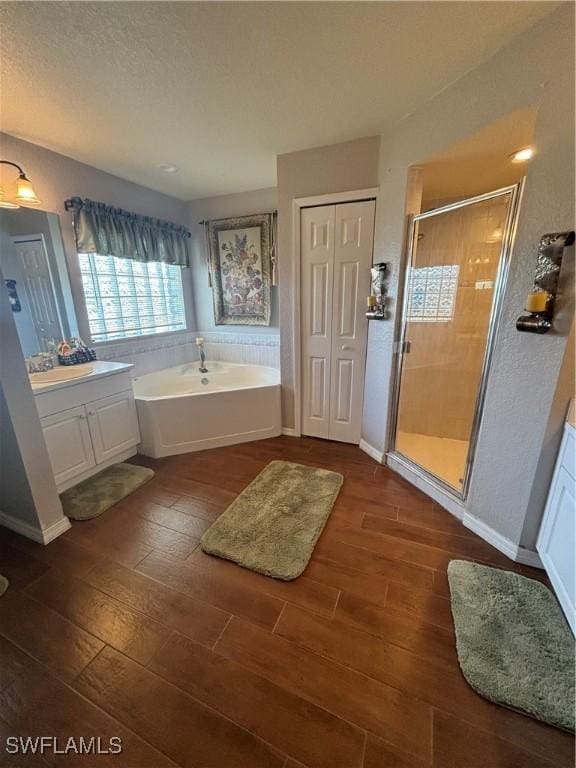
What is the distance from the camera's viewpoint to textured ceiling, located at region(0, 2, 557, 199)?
48.9 inches

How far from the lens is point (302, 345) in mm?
2842

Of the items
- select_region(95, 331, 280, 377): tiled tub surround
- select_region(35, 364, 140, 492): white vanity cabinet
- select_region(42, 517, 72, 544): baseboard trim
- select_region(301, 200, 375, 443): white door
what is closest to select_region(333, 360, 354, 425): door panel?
select_region(301, 200, 375, 443): white door

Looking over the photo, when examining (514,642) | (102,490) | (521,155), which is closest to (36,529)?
(102,490)

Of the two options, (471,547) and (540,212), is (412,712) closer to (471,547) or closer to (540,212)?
(471,547)

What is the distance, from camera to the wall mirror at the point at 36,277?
7.41ft

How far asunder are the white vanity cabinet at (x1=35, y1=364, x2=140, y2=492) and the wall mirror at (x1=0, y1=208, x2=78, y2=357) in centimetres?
59

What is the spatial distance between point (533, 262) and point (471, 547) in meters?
1.56

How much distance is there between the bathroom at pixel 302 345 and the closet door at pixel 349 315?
0.07 ft

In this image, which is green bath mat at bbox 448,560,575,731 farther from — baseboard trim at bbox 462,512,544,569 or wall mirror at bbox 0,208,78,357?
wall mirror at bbox 0,208,78,357

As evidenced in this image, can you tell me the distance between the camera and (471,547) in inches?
68.0

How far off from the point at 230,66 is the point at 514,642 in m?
2.98

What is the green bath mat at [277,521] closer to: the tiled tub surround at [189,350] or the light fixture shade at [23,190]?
the tiled tub surround at [189,350]

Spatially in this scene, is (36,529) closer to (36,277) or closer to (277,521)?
(277,521)

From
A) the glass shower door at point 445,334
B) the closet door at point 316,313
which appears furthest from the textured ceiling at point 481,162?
the closet door at point 316,313
